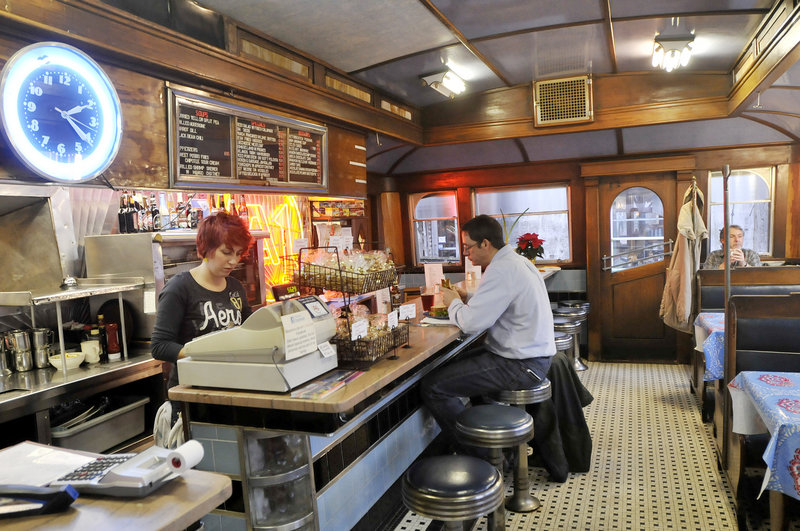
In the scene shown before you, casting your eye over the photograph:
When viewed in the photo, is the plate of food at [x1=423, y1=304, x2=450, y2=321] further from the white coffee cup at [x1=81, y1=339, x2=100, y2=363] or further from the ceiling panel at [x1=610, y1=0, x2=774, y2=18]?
the ceiling panel at [x1=610, y1=0, x2=774, y2=18]

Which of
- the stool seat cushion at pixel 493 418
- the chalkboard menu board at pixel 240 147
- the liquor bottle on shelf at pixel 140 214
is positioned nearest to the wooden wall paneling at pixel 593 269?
the chalkboard menu board at pixel 240 147

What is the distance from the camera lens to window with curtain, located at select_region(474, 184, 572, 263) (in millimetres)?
7723

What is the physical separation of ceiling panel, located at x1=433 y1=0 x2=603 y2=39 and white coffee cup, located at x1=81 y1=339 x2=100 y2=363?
3.08 metres

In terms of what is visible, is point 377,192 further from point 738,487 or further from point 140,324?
point 738,487

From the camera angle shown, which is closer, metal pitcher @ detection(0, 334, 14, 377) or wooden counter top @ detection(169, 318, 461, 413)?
wooden counter top @ detection(169, 318, 461, 413)

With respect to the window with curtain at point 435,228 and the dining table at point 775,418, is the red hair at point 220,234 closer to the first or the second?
the dining table at point 775,418

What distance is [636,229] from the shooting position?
7.29 meters

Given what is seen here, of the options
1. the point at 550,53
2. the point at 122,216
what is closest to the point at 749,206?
the point at 550,53

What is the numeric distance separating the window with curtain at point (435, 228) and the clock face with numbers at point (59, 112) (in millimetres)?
5626

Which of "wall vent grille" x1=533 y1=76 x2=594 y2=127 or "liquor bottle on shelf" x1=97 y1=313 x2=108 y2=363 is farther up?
"wall vent grille" x1=533 y1=76 x2=594 y2=127

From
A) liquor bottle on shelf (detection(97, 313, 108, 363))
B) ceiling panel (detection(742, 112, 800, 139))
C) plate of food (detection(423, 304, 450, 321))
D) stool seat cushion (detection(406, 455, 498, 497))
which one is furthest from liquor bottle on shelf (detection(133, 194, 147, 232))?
ceiling panel (detection(742, 112, 800, 139))

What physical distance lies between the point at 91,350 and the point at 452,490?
231 centimetres

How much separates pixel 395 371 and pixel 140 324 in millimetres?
1916

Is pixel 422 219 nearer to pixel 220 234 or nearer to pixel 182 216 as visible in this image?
pixel 182 216
